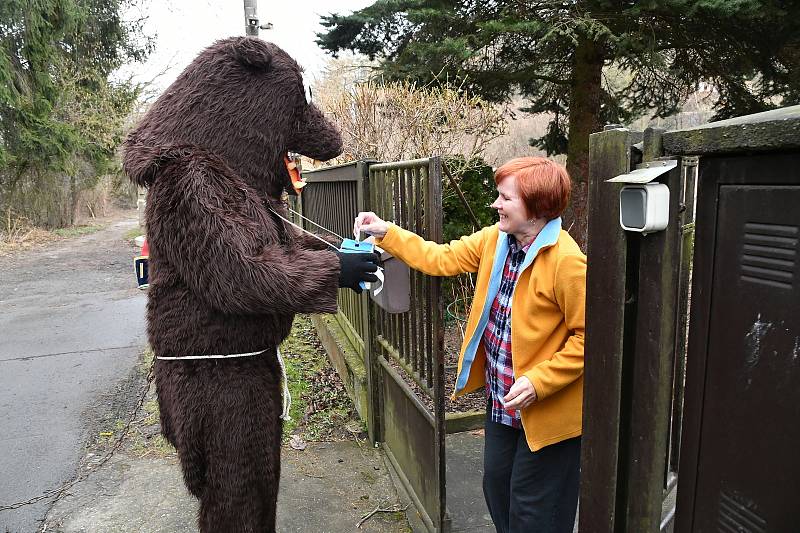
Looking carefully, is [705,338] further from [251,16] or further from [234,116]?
[251,16]

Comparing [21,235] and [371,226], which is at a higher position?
[371,226]

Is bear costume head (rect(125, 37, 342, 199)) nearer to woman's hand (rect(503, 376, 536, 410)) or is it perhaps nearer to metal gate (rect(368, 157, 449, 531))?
metal gate (rect(368, 157, 449, 531))

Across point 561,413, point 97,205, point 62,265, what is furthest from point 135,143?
point 97,205

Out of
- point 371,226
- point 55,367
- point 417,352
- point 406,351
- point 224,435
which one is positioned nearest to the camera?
point 224,435

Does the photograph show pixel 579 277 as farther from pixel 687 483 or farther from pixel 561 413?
pixel 687 483

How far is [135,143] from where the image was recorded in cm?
198

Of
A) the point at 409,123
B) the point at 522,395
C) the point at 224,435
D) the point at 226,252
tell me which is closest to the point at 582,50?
the point at 409,123

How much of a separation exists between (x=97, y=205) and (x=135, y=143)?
77.1 feet

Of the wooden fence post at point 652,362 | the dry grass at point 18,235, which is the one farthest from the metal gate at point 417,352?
the dry grass at point 18,235

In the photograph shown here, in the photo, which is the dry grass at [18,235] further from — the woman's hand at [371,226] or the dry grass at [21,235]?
the woman's hand at [371,226]

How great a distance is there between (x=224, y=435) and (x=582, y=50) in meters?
5.92

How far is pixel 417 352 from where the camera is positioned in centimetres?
264

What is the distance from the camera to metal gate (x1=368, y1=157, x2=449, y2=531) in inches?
90.2

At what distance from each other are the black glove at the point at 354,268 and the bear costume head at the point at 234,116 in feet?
1.39
